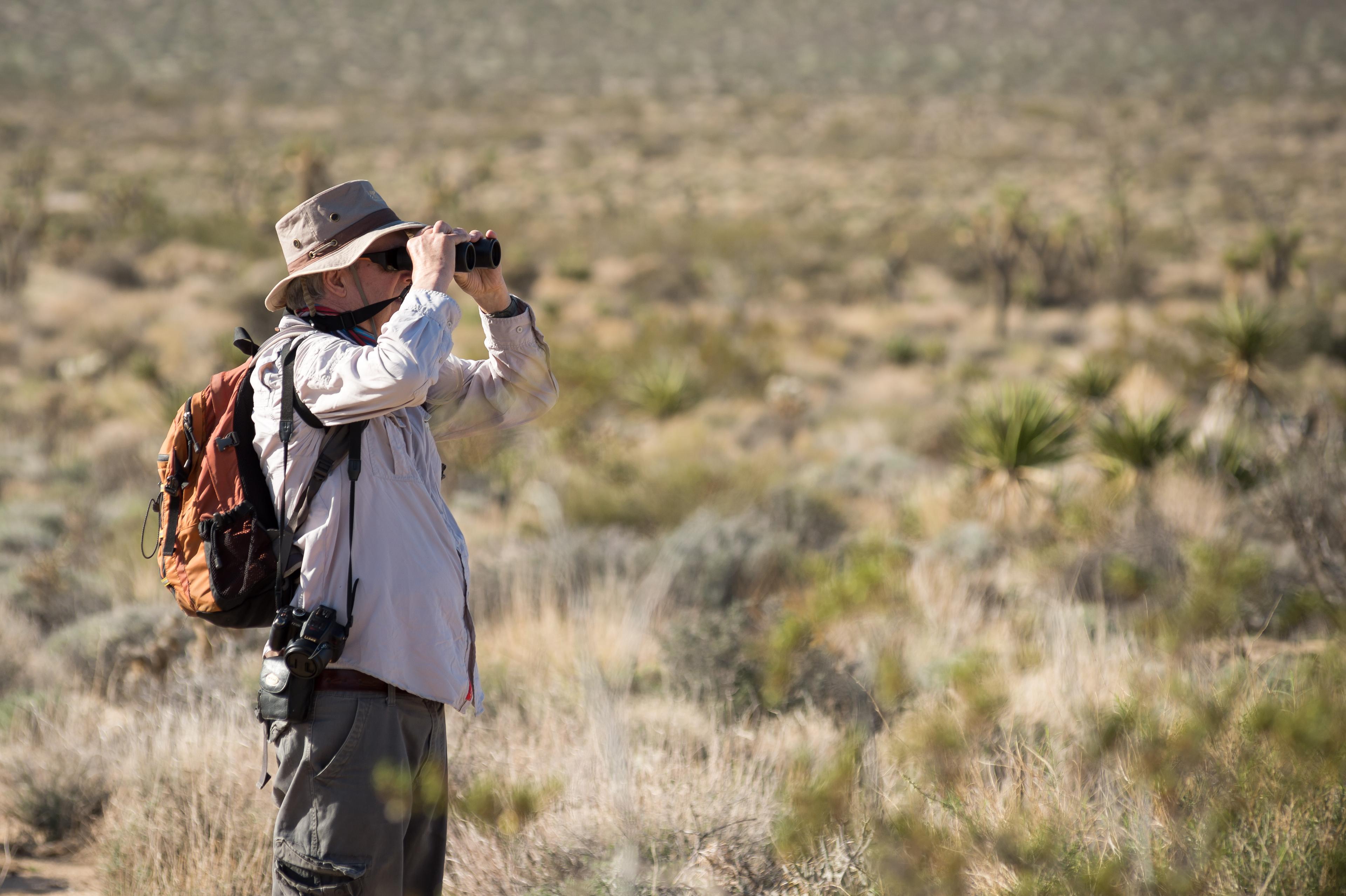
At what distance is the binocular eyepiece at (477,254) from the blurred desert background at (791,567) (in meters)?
1.09

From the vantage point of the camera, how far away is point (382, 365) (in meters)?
2.08

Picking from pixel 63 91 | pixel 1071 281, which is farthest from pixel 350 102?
pixel 1071 281

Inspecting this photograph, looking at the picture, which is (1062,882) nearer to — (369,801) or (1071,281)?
(369,801)

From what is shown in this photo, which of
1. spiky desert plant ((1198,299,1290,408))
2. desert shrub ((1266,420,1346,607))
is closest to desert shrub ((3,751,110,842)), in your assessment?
desert shrub ((1266,420,1346,607))

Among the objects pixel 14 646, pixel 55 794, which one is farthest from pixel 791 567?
pixel 14 646

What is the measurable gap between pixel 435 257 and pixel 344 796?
121 centimetres

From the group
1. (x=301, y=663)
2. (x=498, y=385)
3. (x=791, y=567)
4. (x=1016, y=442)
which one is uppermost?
(x=498, y=385)

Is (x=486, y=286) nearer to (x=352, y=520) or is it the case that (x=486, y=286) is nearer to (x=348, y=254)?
(x=348, y=254)

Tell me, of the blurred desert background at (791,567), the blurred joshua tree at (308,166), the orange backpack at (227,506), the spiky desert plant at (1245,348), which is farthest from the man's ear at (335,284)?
the blurred joshua tree at (308,166)

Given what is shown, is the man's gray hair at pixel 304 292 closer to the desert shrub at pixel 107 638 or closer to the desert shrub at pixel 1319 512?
the desert shrub at pixel 107 638

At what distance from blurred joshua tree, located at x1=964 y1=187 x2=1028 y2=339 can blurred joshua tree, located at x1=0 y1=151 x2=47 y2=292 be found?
1935 centimetres

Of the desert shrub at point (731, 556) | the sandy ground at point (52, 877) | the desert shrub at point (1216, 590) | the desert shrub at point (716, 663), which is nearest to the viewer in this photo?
the desert shrub at point (1216, 590)

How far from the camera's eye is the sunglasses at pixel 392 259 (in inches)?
95.7

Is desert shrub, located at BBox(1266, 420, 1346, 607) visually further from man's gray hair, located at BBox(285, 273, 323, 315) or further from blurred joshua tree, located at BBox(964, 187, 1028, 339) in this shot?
blurred joshua tree, located at BBox(964, 187, 1028, 339)
